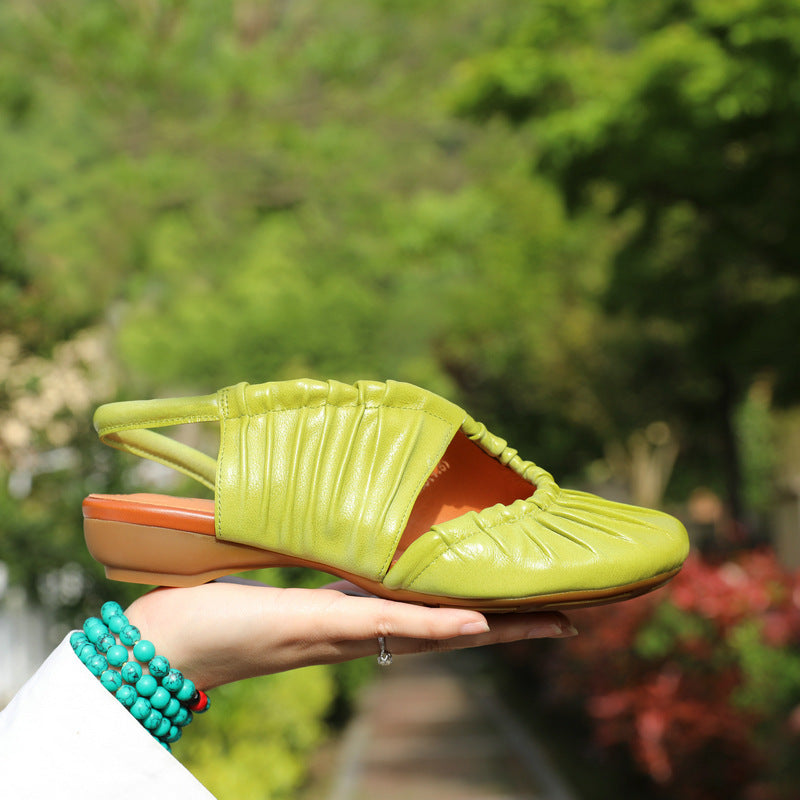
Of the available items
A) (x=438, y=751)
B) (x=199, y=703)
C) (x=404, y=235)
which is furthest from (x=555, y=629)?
(x=404, y=235)

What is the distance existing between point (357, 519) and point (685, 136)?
5.42m

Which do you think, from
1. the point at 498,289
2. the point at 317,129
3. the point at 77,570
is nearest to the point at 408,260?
the point at 77,570

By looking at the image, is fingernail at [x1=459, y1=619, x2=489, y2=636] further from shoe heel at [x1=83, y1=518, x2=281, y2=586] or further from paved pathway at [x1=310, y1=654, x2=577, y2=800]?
paved pathway at [x1=310, y1=654, x2=577, y2=800]

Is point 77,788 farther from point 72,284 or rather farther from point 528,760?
point 72,284

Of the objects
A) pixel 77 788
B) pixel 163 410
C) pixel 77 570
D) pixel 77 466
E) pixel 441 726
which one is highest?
pixel 163 410

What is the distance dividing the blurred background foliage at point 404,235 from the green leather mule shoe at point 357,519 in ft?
11.9

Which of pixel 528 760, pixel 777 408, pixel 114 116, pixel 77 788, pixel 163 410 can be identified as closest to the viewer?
pixel 77 788

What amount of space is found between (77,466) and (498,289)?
15.7 metres

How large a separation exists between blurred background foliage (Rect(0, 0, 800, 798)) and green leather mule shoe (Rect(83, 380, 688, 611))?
3637 mm

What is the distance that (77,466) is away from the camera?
17.3 feet

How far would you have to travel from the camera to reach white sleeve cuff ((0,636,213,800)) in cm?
123

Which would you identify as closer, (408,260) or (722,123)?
(722,123)

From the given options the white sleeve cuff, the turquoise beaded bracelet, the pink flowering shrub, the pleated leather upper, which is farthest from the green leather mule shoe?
the pink flowering shrub

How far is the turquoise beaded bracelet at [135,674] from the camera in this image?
1371 millimetres
